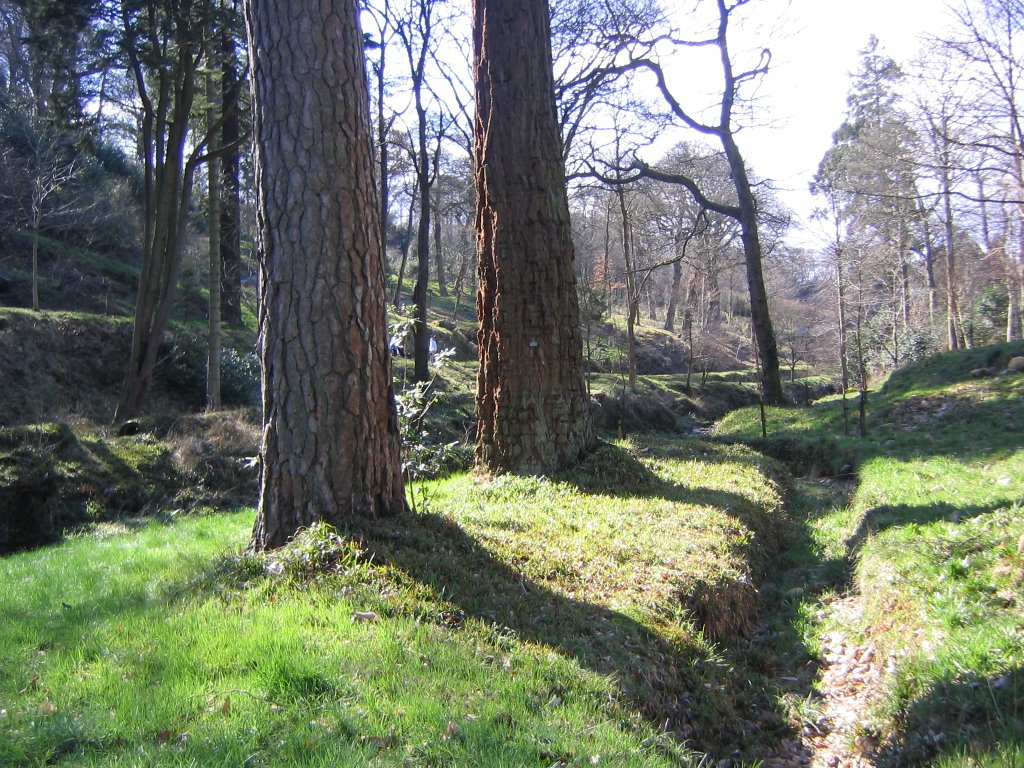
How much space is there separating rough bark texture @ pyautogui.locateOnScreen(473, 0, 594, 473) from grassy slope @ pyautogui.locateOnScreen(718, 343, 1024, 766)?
336 cm

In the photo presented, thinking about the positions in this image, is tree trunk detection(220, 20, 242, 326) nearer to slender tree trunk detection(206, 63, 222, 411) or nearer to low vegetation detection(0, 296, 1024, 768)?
slender tree trunk detection(206, 63, 222, 411)

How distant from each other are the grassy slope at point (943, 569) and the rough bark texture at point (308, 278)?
3.74 metres

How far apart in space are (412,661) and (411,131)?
2196cm

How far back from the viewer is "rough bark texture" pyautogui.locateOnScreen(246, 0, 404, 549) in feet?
16.7

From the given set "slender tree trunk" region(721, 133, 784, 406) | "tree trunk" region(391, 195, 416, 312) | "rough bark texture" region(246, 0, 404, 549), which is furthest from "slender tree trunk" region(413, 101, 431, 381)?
"rough bark texture" region(246, 0, 404, 549)

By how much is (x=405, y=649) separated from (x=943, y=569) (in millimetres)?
4102

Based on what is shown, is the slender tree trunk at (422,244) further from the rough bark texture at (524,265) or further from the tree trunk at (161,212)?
the rough bark texture at (524,265)

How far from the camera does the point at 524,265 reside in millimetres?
8500

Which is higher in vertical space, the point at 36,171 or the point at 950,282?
the point at 36,171

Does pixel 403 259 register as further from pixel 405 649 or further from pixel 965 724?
pixel 965 724

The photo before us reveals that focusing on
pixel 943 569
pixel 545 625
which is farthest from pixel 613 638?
pixel 943 569

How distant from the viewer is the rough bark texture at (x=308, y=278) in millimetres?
5082

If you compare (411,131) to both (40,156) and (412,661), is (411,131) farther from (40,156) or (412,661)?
(412,661)

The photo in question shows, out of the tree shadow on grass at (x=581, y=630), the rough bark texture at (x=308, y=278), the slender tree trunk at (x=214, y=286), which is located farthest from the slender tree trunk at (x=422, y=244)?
the tree shadow on grass at (x=581, y=630)
